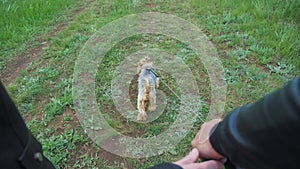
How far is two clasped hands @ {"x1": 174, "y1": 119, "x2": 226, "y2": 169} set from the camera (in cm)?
104

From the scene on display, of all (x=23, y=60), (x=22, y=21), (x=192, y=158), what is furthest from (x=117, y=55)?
(x=192, y=158)

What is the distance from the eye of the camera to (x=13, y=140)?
806 mm

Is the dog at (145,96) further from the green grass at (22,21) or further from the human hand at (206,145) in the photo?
the green grass at (22,21)

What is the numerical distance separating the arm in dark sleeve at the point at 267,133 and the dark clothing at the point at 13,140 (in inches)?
21.2

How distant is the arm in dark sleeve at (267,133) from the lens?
763 mm

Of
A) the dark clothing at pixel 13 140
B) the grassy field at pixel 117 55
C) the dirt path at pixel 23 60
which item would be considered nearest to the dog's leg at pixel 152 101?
the grassy field at pixel 117 55

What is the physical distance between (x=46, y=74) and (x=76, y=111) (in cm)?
66

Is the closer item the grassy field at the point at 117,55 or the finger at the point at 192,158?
the finger at the point at 192,158

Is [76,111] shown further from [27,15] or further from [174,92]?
[27,15]

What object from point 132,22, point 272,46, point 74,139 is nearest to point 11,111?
point 74,139

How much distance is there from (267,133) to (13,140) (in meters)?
0.64

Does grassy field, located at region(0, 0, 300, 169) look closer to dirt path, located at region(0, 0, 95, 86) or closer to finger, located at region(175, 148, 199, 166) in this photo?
dirt path, located at region(0, 0, 95, 86)

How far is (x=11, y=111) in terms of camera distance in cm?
80

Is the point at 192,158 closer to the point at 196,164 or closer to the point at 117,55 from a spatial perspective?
the point at 196,164
